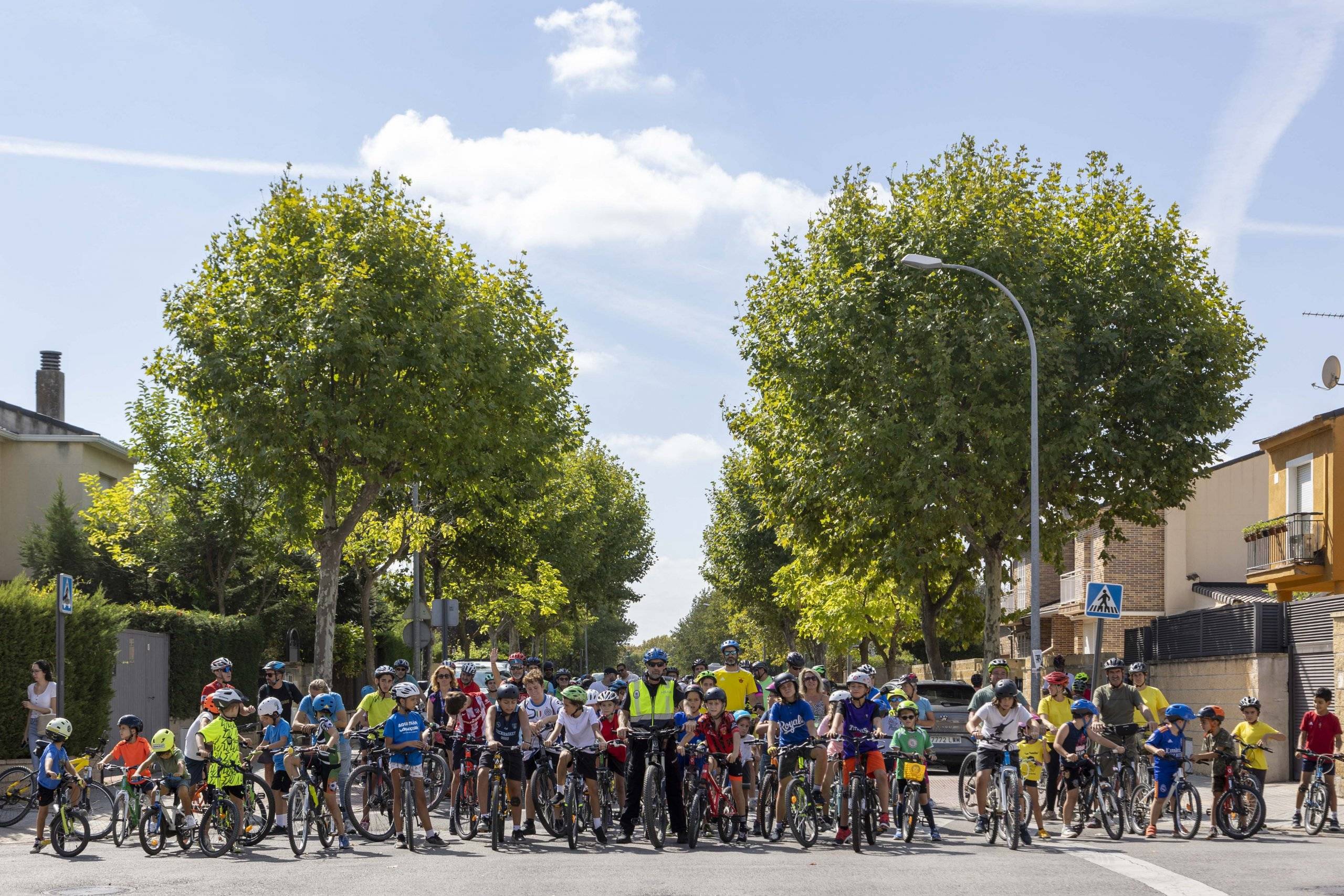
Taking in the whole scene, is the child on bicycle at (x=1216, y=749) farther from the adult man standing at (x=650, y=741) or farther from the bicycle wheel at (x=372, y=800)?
the bicycle wheel at (x=372, y=800)

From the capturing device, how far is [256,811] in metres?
14.4

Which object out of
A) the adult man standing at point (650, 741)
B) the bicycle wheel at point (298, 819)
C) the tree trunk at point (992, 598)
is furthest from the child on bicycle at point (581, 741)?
the tree trunk at point (992, 598)

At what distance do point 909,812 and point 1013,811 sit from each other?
1.10m

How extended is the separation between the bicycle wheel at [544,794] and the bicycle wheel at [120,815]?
3.93 m

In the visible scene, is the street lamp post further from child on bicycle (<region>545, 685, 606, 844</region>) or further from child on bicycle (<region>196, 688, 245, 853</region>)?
child on bicycle (<region>196, 688, 245, 853</region>)

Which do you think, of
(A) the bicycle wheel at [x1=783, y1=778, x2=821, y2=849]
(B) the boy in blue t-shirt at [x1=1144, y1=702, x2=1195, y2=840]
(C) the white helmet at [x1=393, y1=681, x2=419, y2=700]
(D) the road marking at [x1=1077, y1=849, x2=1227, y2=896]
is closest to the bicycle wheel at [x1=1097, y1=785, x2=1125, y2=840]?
(B) the boy in blue t-shirt at [x1=1144, y1=702, x2=1195, y2=840]

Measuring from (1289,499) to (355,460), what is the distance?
21051 millimetres

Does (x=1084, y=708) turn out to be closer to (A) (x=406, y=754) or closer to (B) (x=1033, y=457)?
(A) (x=406, y=754)

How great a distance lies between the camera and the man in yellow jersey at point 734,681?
16484 mm

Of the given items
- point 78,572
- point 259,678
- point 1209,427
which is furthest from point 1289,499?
point 78,572

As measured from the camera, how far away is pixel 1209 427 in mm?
28609

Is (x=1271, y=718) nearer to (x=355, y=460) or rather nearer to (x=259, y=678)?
(x=355, y=460)

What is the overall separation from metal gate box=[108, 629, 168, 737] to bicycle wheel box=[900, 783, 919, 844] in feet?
45.9

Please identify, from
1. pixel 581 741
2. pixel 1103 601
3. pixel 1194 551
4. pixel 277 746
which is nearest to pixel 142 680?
pixel 277 746
